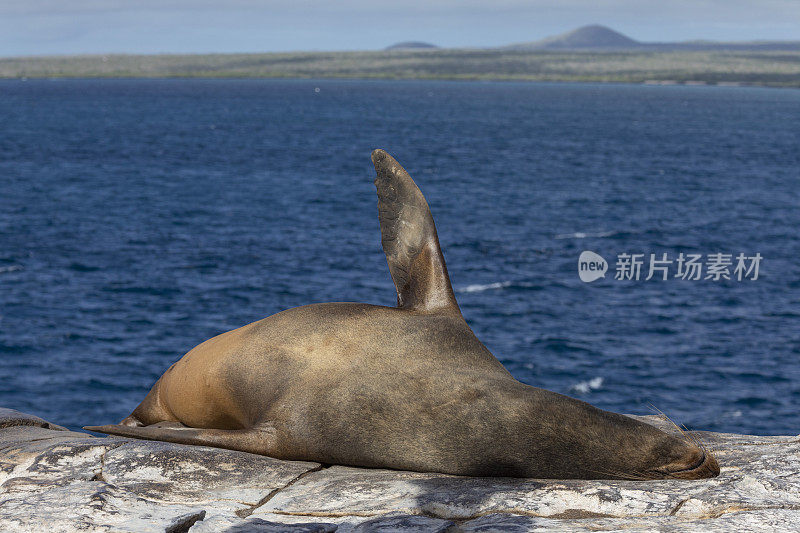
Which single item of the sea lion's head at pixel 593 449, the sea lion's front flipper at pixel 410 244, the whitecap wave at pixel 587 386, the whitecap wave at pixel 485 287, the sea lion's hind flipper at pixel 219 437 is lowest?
the whitecap wave at pixel 587 386

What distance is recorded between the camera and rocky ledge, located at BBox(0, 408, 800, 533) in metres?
5.14

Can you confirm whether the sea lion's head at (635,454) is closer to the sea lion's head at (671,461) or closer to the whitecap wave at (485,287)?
the sea lion's head at (671,461)

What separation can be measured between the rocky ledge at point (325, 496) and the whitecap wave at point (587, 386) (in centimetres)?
1847

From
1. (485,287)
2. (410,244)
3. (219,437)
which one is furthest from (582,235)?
(219,437)

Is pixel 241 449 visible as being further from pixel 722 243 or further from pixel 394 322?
pixel 722 243

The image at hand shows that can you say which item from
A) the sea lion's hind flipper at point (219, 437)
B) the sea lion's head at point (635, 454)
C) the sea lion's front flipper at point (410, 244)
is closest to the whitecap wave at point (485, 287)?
the sea lion's front flipper at point (410, 244)

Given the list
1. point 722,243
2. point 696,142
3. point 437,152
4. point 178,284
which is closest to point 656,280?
point 722,243

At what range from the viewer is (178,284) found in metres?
33.8

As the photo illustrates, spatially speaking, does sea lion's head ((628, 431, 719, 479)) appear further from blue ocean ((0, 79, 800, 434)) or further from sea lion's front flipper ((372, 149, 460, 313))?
blue ocean ((0, 79, 800, 434))

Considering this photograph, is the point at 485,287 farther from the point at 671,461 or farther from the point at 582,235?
the point at 671,461

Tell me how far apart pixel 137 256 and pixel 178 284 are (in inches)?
214

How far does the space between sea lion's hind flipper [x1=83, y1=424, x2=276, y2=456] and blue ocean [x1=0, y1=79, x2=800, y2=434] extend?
4.44m

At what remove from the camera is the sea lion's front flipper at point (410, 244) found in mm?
7691

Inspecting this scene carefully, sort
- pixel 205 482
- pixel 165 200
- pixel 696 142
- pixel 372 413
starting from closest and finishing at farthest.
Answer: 1. pixel 205 482
2. pixel 372 413
3. pixel 165 200
4. pixel 696 142
